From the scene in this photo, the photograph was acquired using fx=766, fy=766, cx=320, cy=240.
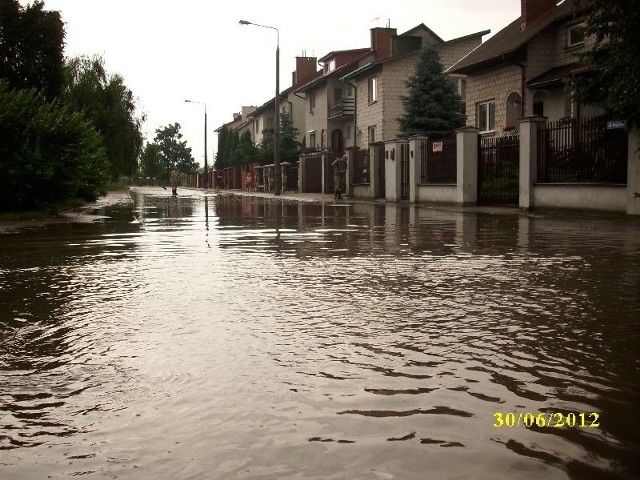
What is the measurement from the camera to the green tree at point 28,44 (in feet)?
83.1

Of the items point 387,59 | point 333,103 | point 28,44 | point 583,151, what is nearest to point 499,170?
point 583,151

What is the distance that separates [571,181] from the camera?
2105cm

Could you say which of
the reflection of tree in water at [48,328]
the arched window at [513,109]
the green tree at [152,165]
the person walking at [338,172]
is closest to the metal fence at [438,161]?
the arched window at [513,109]

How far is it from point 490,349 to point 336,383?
1.24m

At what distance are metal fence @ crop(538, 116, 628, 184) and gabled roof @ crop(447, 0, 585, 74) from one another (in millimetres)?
10709

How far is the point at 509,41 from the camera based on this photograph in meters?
35.5

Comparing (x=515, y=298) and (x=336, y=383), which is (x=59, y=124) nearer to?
(x=515, y=298)

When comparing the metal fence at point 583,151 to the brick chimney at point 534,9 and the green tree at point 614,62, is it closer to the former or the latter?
the green tree at point 614,62

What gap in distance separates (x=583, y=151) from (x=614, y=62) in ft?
12.9

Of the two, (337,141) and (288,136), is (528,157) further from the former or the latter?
(288,136)

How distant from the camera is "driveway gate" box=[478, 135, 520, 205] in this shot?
24.3 meters

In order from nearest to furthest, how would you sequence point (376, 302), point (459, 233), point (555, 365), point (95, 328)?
point (555, 365) → point (95, 328) → point (376, 302) → point (459, 233)

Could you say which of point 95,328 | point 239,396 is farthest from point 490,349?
point 95,328

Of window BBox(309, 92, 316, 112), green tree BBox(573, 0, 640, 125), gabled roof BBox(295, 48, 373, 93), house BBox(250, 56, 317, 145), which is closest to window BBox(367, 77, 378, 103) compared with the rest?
gabled roof BBox(295, 48, 373, 93)
